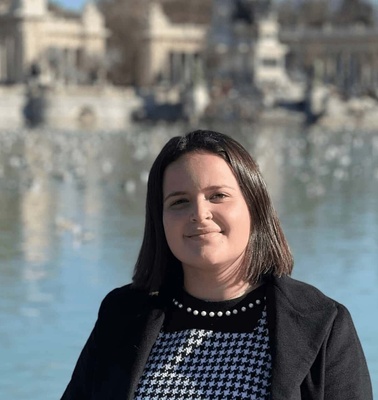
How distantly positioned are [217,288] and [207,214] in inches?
8.8

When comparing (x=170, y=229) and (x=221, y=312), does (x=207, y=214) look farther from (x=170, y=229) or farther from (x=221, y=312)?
(x=221, y=312)

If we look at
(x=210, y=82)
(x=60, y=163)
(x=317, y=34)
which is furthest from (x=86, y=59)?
(x=60, y=163)

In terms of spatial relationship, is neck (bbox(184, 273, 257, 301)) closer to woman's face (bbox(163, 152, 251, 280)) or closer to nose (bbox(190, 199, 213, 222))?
woman's face (bbox(163, 152, 251, 280))

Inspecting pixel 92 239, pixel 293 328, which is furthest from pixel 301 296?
pixel 92 239

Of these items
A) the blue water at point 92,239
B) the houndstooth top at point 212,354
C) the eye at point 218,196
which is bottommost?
the blue water at point 92,239

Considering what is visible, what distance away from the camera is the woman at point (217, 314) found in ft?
10.5

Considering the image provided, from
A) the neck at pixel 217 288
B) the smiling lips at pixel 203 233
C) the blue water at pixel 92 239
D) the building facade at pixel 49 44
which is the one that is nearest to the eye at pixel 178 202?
the smiling lips at pixel 203 233

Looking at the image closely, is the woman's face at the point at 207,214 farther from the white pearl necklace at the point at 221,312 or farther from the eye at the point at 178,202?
the white pearl necklace at the point at 221,312

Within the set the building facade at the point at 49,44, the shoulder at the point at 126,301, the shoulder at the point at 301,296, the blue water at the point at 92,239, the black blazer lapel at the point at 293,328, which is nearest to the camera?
the black blazer lapel at the point at 293,328

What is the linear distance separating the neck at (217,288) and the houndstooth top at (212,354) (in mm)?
21

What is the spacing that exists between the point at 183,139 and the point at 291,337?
0.64 metres

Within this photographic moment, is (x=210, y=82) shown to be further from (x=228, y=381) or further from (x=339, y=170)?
(x=228, y=381)

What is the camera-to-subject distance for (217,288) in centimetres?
338

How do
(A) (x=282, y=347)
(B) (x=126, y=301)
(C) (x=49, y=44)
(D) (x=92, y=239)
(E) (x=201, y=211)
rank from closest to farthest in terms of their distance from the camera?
(A) (x=282, y=347)
(E) (x=201, y=211)
(B) (x=126, y=301)
(D) (x=92, y=239)
(C) (x=49, y=44)
